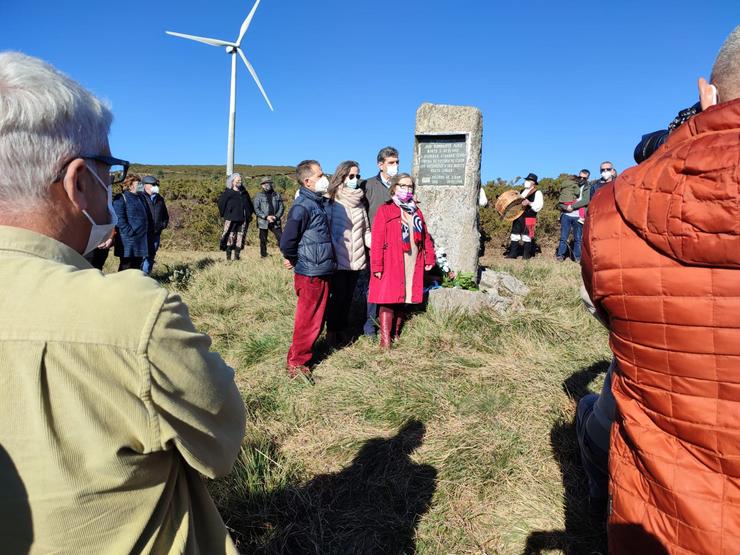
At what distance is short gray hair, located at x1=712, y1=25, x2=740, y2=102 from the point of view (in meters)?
1.20

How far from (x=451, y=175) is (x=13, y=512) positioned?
18.5 ft

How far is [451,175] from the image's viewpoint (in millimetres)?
5969

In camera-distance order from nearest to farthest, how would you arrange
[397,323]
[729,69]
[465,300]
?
1. [729,69]
2. [397,323]
3. [465,300]

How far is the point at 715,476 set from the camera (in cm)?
119

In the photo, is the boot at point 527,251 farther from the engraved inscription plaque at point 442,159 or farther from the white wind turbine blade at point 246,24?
the white wind turbine blade at point 246,24

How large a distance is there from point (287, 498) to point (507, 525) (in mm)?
1091

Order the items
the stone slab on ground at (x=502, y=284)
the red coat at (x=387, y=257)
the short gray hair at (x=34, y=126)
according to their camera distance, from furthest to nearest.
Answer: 1. the stone slab on ground at (x=502, y=284)
2. the red coat at (x=387, y=257)
3. the short gray hair at (x=34, y=126)

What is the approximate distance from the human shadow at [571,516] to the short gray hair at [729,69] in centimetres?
190

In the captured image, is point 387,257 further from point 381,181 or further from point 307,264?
point 381,181

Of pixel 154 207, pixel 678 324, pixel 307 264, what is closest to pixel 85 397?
pixel 678 324

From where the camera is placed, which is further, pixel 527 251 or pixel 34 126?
pixel 527 251

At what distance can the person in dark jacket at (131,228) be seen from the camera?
654 centimetres

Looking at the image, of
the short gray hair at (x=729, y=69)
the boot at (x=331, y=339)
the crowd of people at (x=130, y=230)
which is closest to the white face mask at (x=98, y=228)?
the short gray hair at (x=729, y=69)

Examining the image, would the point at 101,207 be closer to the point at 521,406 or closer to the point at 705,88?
the point at 705,88
